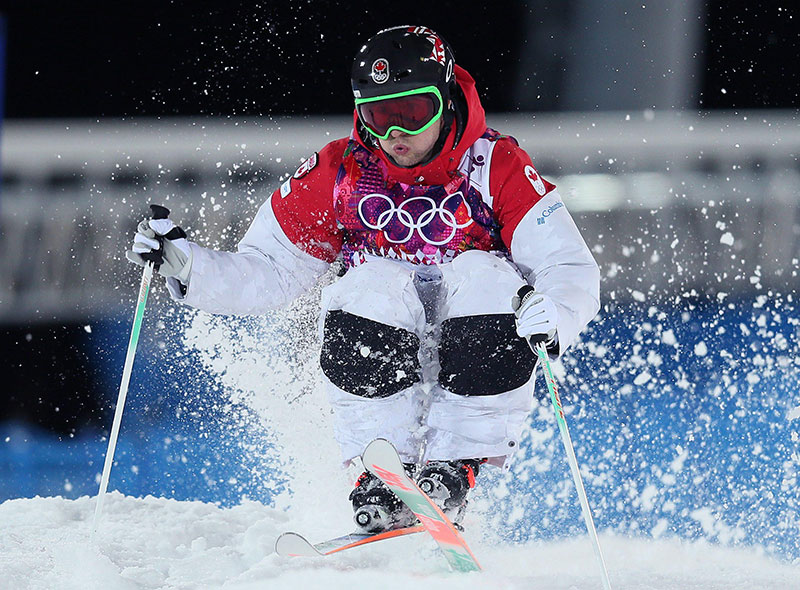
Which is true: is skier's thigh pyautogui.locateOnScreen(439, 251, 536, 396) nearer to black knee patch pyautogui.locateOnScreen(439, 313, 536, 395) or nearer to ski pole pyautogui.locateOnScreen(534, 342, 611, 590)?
black knee patch pyautogui.locateOnScreen(439, 313, 536, 395)

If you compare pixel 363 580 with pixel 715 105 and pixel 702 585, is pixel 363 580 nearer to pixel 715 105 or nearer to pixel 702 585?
pixel 702 585

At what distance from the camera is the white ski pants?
7.93ft

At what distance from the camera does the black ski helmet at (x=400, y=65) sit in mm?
2529

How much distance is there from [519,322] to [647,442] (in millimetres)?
2330

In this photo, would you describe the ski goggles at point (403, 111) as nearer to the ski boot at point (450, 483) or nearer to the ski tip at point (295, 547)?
the ski boot at point (450, 483)

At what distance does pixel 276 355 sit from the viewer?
3412 mm

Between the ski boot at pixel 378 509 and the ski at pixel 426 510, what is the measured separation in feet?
0.31

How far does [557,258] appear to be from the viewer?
2.54 metres

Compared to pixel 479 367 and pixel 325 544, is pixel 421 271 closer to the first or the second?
pixel 479 367

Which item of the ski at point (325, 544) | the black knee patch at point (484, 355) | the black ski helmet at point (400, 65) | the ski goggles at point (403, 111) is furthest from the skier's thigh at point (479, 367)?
the black ski helmet at point (400, 65)

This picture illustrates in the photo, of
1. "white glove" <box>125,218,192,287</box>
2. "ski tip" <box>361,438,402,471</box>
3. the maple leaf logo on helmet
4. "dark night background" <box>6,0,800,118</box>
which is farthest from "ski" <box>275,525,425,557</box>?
"dark night background" <box>6,0,800,118</box>

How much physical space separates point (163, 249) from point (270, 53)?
18.2 ft

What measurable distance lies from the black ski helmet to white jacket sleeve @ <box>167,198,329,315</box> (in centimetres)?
51

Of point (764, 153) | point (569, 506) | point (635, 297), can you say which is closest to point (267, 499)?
point (569, 506)
